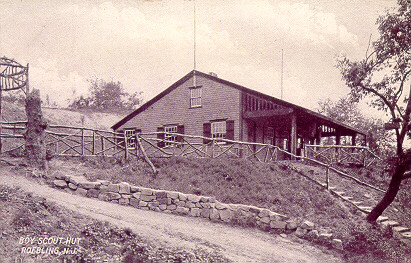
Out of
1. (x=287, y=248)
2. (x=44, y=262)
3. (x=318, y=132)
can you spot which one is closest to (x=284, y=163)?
(x=287, y=248)

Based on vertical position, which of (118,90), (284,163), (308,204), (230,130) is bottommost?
(308,204)

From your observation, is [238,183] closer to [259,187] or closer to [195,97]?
[259,187]

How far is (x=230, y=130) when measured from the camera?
19.4 m

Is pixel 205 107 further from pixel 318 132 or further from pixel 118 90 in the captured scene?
pixel 118 90

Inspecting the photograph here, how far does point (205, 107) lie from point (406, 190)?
11.3m

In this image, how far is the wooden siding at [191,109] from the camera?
19562mm

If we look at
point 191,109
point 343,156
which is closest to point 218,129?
point 191,109

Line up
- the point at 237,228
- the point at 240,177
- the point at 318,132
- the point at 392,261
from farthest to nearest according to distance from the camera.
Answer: the point at 318,132, the point at 240,177, the point at 237,228, the point at 392,261

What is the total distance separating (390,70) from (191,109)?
40.6 ft

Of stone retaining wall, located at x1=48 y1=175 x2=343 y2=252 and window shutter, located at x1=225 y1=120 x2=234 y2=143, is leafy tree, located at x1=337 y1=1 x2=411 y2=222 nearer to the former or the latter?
stone retaining wall, located at x1=48 y1=175 x2=343 y2=252

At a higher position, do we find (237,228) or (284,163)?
(284,163)

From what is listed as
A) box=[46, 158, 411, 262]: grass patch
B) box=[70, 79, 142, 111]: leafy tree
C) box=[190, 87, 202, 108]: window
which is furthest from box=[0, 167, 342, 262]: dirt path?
box=[70, 79, 142, 111]: leafy tree

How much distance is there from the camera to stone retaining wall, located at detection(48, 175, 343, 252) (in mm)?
10203

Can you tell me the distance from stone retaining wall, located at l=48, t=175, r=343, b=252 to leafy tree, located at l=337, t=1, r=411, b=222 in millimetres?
3067
